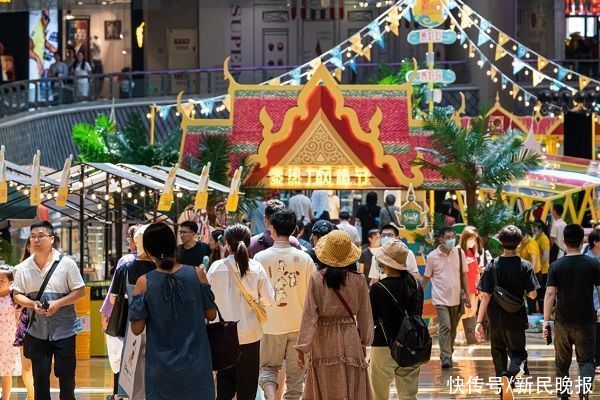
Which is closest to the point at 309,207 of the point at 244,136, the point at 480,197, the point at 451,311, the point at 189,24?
the point at 480,197

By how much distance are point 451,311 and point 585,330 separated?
3.54 m

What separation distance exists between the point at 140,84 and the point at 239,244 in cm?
2490

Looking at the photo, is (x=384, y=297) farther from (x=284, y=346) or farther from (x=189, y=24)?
(x=189, y=24)

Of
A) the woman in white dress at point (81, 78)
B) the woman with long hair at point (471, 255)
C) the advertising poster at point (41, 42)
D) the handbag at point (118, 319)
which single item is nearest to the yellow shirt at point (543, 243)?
the woman with long hair at point (471, 255)

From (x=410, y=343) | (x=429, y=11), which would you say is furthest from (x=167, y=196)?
(x=429, y=11)

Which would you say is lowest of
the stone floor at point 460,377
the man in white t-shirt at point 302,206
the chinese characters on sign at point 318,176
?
the stone floor at point 460,377

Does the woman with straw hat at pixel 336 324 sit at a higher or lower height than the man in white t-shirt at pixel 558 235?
higher

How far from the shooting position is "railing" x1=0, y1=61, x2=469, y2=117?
29141 millimetres

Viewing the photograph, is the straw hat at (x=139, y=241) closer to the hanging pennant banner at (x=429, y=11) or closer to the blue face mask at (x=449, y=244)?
the blue face mask at (x=449, y=244)

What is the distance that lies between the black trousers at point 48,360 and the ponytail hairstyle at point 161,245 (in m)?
2.61

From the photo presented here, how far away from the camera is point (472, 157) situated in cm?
2011

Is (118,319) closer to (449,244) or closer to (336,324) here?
(336,324)

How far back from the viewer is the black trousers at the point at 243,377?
1070 centimetres

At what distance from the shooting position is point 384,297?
33.2 ft
